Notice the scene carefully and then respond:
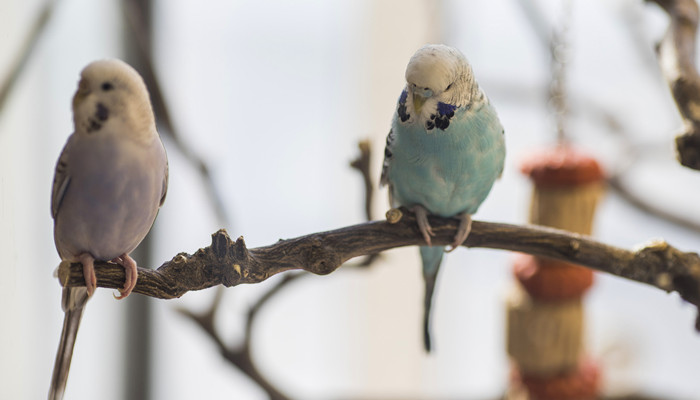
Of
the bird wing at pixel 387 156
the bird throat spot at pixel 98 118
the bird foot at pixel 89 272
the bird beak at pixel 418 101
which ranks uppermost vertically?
the bird beak at pixel 418 101

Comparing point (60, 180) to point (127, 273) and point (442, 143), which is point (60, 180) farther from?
point (442, 143)

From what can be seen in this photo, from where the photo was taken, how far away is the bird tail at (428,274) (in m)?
0.78

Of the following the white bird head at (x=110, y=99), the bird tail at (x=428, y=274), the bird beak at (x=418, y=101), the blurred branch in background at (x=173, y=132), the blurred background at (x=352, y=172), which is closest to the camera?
the white bird head at (x=110, y=99)

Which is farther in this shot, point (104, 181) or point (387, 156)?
point (387, 156)

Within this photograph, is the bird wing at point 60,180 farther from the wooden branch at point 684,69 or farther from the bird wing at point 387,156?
the wooden branch at point 684,69

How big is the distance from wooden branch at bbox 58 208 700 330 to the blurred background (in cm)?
74

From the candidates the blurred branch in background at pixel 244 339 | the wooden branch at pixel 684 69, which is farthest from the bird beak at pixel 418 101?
the blurred branch in background at pixel 244 339

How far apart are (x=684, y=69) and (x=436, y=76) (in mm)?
414

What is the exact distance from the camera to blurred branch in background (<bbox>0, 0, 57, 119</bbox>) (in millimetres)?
649

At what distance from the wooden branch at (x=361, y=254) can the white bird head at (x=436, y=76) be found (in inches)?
5.8

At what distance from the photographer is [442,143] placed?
2.09ft

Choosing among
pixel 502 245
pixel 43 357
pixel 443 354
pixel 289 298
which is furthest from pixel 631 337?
pixel 43 357

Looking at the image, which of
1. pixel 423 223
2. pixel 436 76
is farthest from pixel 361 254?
pixel 436 76

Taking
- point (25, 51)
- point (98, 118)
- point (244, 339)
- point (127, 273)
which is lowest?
point (244, 339)
